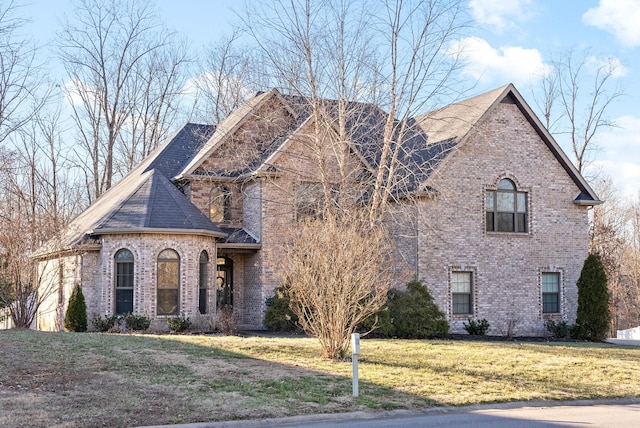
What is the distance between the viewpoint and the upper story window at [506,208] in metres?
27.1

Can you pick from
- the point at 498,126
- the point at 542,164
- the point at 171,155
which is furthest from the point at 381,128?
the point at 171,155

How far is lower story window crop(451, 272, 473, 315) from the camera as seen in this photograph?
26375mm

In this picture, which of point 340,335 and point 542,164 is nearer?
point 340,335

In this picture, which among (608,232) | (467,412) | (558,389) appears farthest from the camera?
(608,232)

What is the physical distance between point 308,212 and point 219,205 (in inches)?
144

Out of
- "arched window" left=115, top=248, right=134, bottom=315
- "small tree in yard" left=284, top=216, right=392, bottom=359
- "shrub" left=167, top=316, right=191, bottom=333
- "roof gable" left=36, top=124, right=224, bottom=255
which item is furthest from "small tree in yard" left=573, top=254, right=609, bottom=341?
"arched window" left=115, top=248, right=134, bottom=315

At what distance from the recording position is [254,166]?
27.3 m

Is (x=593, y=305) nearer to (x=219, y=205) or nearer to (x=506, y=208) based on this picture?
(x=506, y=208)

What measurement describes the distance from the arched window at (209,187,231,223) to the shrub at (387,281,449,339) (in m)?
7.70

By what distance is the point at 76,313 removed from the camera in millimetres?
23625

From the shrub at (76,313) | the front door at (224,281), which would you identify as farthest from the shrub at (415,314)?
the shrub at (76,313)

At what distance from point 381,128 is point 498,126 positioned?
438cm

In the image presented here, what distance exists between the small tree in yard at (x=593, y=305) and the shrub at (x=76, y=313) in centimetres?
1742

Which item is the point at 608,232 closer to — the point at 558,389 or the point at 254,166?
the point at 254,166
